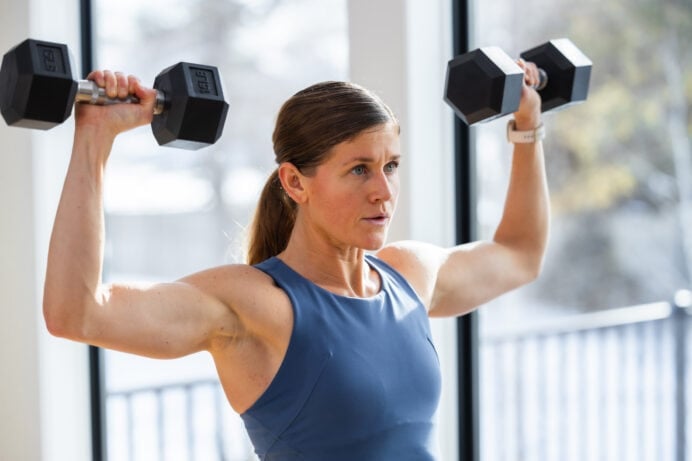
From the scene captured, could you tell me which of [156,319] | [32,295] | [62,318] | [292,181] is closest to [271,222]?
[292,181]

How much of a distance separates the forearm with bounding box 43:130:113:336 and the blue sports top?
0.99 ft

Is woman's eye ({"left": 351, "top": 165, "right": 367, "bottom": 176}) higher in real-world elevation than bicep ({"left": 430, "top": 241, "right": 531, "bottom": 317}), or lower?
higher

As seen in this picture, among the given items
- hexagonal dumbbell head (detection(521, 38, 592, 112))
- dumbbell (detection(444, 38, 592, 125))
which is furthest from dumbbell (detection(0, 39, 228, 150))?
hexagonal dumbbell head (detection(521, 38, 592, 112))

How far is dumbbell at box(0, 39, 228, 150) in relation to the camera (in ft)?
3.55

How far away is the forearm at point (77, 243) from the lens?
1074mm

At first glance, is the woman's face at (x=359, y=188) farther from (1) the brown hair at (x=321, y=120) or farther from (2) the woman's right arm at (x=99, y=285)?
(2) the woman's right arm at (x=99, y=285)

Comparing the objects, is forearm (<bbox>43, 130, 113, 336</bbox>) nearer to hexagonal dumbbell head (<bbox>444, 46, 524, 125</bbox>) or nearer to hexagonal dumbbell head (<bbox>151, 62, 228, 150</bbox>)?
hexagonal dumbbell head (<bbox>151, 62, 228, 150</bbox>)

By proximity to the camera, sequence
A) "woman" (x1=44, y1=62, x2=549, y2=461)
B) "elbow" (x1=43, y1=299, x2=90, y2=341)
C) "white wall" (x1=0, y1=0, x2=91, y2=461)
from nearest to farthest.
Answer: "elbow" (x1=43, y1=299, x2=90, y2=341) → "woman" (x1=44, y1=62, x2=549, y2=461) → "white wall" (x1=0, y1=0, x2=91, y2=461)

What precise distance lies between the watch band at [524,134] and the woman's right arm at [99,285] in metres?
0.67

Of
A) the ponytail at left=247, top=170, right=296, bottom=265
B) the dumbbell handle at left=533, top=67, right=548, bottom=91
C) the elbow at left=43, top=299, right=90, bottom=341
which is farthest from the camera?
the dumbbell handle at left=533, top=67, right=548, bottom=91

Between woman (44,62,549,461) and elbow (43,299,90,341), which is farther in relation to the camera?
woman (44,62,549,461)

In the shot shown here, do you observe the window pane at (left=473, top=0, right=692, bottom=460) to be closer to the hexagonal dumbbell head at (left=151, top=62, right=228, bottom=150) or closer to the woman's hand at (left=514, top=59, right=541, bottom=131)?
the woman's hand at (left=514, top=59, right=541, bottom=131)

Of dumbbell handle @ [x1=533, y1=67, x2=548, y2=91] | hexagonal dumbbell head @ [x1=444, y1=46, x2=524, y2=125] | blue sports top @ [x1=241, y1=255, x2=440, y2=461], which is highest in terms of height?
dumbbell handle @ [x1=533, y1=67, x2=548, y2=91]

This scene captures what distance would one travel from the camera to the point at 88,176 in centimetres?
111
